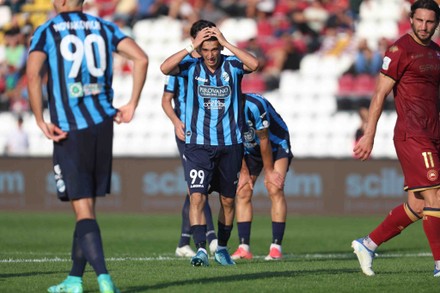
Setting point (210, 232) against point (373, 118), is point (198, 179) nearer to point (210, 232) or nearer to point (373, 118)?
point (373, 118)

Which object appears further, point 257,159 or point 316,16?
point 316,16

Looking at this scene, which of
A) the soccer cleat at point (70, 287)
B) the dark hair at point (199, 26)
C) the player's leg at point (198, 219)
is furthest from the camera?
the dark hair at point (199, 26)

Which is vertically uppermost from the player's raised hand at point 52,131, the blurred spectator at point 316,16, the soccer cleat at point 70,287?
the blurred spectator at point 316,16

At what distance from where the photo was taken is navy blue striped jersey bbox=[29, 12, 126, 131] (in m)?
6.83

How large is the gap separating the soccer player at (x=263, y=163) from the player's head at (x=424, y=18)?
2.73 metres

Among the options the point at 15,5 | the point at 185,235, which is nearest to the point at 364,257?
the point at 185,235

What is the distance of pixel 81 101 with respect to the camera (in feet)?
22.6

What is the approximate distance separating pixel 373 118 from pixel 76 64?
279cm

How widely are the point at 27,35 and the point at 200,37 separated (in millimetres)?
16410

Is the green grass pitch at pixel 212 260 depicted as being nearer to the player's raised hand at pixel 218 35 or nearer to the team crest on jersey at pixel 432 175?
the team crest on jersey at pixel 432 175

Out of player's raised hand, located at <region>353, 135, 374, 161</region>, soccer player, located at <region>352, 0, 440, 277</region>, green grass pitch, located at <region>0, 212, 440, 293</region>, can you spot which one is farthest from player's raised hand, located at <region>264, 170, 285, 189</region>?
player's raised hand, located at <region>353, 135, 374, 161</region>

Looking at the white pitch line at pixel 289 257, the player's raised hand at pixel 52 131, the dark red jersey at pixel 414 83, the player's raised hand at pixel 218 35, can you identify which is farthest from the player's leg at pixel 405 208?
the player's raised hand at pixel 52 131

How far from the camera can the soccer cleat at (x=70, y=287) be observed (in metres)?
7.09

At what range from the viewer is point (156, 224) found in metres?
18.4
